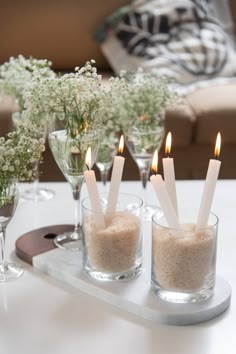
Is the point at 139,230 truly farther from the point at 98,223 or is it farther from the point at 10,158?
the point at 10,158

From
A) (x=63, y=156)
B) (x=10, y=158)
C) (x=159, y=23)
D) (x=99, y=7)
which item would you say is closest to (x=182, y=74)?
(x=159, y=23)

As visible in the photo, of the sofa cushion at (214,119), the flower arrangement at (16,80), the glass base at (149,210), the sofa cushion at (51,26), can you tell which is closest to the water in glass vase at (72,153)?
the glass base at (149,210)

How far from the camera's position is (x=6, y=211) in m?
1.20

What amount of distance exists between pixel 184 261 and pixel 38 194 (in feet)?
2.25

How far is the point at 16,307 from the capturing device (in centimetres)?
116

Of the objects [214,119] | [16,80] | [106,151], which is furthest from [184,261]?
[214,119]

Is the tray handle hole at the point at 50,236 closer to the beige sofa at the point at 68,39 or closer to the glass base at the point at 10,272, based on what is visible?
the glass base at the point at 10,272

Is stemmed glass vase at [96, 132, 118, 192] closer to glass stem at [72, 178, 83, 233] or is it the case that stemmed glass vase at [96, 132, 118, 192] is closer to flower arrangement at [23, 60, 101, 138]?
glass stem at [72, 178, 83, 233]

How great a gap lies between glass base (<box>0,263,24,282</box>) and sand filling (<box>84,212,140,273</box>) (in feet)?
0.49

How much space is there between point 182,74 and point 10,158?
186cm

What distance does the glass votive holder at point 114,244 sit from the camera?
1172 mm

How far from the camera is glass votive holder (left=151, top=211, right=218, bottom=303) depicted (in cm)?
108

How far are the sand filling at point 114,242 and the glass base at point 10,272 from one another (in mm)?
150

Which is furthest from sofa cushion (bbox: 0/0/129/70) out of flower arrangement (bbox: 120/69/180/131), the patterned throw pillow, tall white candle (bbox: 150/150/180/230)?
tall white candle (bbox: 150/150/180/230)
